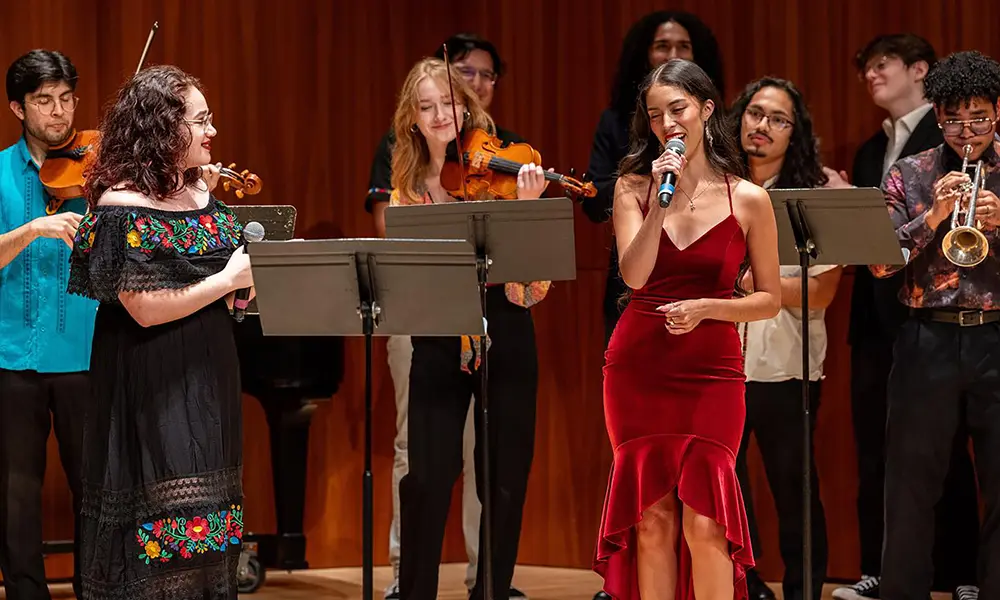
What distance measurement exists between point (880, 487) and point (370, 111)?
2708 mm

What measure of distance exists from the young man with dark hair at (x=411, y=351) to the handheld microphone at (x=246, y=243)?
5.08ft

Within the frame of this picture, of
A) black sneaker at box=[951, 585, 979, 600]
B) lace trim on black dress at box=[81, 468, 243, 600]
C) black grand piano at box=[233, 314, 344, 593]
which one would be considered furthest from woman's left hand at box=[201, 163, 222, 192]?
black sneaker at box=[951, 585, 979, 600]

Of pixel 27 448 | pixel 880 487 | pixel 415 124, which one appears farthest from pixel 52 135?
pixel 880 487

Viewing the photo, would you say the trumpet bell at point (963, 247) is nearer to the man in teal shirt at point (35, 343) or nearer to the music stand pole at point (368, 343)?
the music stand pole at point (368, 343)

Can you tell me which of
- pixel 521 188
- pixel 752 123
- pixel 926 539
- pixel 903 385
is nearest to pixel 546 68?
pixel 752 123

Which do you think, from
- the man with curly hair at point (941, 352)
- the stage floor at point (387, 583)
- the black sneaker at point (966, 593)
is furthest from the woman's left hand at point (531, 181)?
the black sneaker at point (966, 593)

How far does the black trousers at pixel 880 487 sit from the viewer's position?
192 inches

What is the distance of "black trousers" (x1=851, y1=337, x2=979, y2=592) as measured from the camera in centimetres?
488

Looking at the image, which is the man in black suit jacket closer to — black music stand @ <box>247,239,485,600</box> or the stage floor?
the stage floor

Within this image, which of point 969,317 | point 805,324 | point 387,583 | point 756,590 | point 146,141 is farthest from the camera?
point 387,583

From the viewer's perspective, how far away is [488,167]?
160 inches

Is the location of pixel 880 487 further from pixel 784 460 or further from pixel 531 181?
pixel 531 181

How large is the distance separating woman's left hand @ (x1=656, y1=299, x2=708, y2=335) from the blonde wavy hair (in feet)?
4.05

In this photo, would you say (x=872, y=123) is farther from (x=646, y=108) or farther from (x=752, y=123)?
(x=646, y=108)
